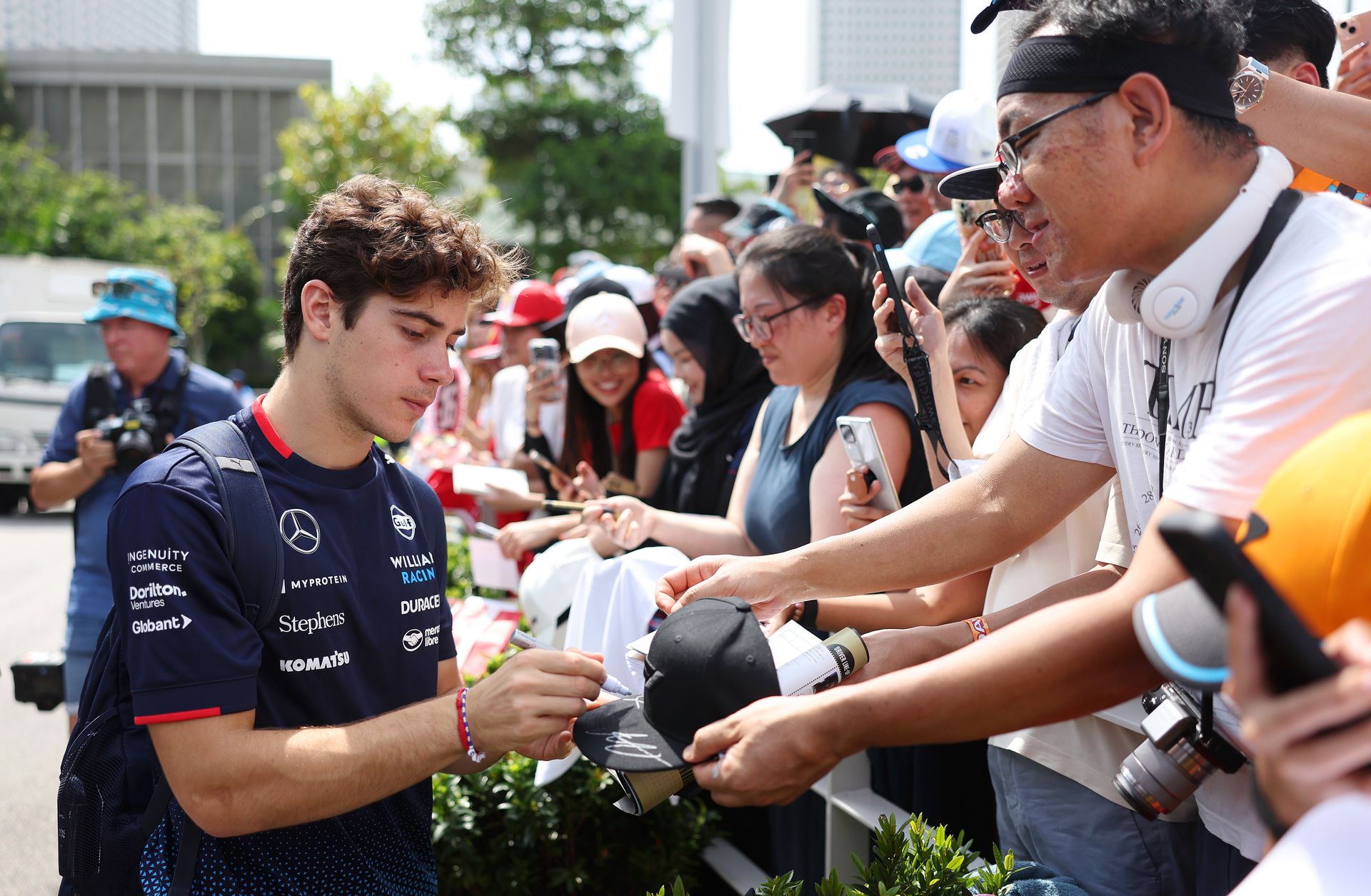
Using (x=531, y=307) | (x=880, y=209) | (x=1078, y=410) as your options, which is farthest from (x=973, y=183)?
(x=531, y=307)

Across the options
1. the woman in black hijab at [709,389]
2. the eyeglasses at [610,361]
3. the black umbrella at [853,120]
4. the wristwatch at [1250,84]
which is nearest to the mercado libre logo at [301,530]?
the wristwatch at [1250,84]

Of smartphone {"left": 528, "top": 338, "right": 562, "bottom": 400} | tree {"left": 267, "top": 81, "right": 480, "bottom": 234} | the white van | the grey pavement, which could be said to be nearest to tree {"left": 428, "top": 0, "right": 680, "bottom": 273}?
tree {"left": 267, "top": 81, "right": 480, "bottom": 234}

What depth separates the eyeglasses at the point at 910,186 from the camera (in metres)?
5.48

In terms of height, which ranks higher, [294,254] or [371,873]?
[294,254]

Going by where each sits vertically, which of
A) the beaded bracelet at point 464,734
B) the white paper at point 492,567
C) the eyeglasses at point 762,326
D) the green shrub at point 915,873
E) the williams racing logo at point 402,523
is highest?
the eyeglasses at point 762,326

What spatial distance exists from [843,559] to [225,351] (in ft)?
135

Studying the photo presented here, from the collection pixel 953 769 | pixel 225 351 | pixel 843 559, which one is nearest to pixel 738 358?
pixel 953 769

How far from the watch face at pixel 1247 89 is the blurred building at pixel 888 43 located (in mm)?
33976

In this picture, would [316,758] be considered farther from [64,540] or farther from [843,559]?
[64,540]

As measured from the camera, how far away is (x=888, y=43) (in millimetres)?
43125

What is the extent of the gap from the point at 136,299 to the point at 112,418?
61 centimetres

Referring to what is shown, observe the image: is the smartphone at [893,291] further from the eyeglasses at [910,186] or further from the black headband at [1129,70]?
the eyeglasses at [910,186]

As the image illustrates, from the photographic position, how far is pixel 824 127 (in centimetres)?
741
